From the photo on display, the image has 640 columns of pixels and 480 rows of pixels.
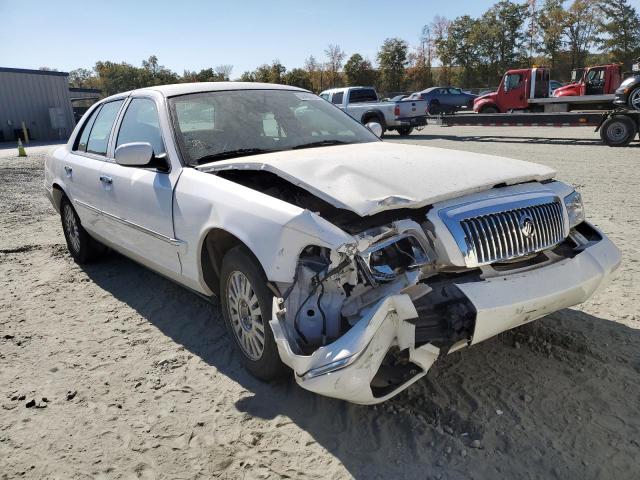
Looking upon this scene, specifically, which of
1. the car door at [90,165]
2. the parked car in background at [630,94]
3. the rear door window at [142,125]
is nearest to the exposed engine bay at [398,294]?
the rear door window at [142,125]

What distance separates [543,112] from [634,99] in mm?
5507

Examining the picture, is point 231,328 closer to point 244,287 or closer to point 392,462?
point 244,287

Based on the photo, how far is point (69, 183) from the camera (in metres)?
5.18

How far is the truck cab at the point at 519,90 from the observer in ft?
73.7

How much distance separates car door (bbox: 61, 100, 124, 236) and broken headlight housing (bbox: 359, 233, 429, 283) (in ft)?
9.38

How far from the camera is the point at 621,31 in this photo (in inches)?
2028

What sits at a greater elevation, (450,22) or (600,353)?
(450,22)

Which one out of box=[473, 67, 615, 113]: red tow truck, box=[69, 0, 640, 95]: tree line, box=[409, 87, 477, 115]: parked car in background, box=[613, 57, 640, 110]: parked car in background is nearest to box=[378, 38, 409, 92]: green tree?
box=[69, 0, 640, 95]: tree line

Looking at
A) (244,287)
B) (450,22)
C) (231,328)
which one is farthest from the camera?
(450,22)

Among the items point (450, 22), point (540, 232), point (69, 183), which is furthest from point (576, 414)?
point (450, 22)

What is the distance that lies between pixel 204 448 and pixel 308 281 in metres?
0.96

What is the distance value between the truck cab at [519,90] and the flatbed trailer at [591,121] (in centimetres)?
456

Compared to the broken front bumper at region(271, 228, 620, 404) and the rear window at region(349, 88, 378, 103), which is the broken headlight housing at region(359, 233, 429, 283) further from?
the rear window at region(349, 88, 378, 103)

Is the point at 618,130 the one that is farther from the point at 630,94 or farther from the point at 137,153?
the point at 137,153
